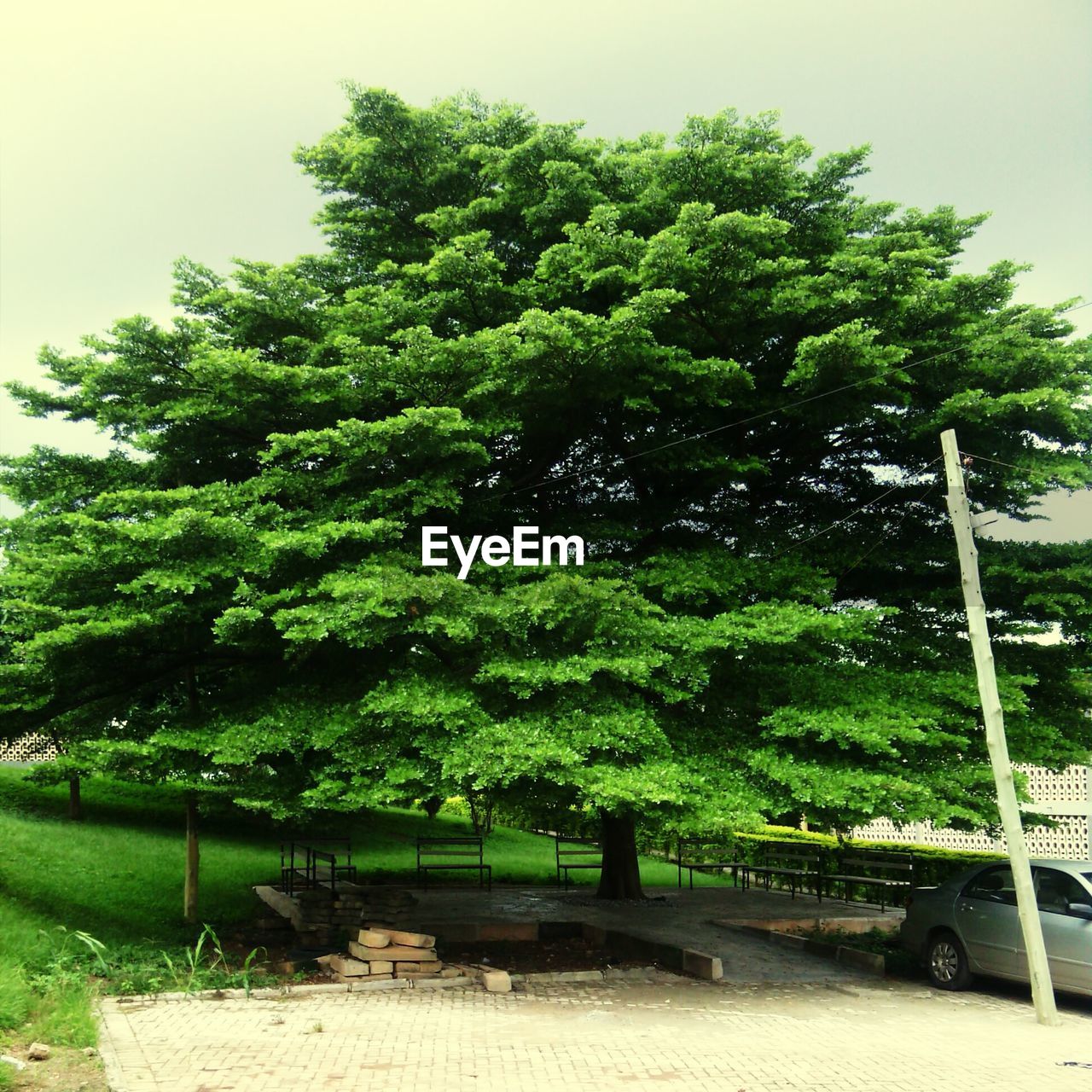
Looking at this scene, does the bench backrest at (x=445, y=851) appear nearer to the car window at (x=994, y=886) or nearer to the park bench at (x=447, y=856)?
the park bench at (x=447, y=856)

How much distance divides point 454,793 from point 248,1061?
13.3ft

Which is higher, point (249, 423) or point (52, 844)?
point (249, 423)

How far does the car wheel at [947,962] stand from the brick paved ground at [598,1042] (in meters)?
0.32

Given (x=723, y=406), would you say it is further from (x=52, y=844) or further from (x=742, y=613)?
(x=52, y=844)

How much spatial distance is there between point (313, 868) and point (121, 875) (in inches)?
124

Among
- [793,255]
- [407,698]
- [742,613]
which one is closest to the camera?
[407,698]

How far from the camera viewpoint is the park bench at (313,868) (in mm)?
16219

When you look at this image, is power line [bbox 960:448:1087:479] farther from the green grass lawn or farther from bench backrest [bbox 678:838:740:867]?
bench backrest [bbox 678:838:740:867]

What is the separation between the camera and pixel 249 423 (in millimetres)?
14734

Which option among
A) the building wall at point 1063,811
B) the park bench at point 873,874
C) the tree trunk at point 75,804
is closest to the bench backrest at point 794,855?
the park bench at point 873,874

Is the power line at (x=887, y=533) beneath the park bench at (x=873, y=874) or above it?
above

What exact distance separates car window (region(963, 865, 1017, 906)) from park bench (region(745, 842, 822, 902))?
8.04 metres

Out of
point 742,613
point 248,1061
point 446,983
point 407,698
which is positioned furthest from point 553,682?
point 248,1061

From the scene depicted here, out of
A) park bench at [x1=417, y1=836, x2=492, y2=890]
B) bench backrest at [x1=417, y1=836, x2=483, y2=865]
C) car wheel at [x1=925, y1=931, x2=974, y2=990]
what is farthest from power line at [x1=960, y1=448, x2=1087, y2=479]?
bench backrest at [x1=417, y1=836, x2=483, y2=865]
